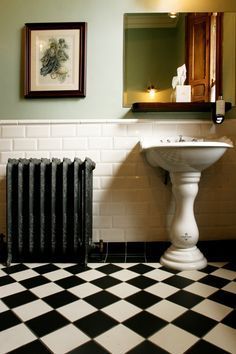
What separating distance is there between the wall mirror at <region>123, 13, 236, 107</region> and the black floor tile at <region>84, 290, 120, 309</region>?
50.0 inches

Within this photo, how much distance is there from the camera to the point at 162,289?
4.67 ft

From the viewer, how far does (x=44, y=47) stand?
6.65 feet

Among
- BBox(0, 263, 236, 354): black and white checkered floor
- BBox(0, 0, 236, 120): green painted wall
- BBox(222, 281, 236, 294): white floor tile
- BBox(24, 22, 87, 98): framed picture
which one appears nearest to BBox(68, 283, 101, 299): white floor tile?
BBox(0, 263, 236, 354): black and white checkered floor

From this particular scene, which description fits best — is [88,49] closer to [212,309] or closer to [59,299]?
[59,299]

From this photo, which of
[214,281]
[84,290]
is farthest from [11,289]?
[214,281]

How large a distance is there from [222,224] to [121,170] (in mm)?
821

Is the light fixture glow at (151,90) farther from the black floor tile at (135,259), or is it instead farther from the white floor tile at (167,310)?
the white floor tile at (167,310)

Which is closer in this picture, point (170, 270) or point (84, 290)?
point (84, 290)

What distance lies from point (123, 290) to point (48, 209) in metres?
0.69

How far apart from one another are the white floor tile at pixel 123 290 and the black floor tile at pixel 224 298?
366 millimetres

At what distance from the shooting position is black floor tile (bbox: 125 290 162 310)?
125 cm

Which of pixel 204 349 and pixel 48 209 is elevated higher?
pixel 48 209

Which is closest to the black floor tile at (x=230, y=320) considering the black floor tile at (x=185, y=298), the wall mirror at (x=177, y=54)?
the black floor tile at (x=185, y=298)

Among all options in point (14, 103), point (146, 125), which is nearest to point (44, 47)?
point (14, 103)
